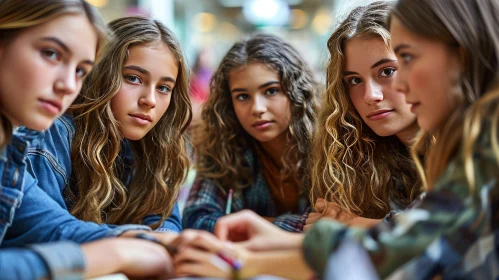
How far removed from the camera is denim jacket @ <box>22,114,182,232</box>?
1.15m

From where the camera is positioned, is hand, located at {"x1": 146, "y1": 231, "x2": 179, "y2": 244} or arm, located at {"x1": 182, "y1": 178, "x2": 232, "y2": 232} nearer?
hand, located at {"x1": 146, "y1": 231, "x2": 179, "y2": 244}

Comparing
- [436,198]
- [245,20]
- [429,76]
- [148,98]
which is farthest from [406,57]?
[245,20]

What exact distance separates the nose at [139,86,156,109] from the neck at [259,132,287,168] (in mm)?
494

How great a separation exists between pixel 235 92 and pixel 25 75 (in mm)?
894

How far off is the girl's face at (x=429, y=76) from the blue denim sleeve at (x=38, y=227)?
22.9 inches

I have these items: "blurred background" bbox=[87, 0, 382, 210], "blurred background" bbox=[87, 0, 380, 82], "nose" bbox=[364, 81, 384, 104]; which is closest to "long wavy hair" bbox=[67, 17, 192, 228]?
"nose" bbox=[364, 81, 384, 104]

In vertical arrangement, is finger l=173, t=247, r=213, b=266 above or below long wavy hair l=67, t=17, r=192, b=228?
below

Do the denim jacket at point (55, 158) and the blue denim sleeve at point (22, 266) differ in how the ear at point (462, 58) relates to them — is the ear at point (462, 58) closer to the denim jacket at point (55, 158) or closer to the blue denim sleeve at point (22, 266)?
the blue denim sleeve at point (22, 266)

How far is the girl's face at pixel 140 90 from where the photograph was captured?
54.0 inches

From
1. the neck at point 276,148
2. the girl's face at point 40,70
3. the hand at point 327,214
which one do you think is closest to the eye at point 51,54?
the girl's face at point 40,70

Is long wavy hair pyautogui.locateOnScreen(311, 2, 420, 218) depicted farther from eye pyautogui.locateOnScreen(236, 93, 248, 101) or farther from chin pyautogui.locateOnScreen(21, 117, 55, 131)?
chin pyautogui.locateOnScreen(21, 117, 55, 131)

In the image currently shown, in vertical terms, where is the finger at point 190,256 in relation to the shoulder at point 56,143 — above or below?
below

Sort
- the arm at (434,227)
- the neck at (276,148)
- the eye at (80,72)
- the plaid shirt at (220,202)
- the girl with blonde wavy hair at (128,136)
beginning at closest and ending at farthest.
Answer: the arm at (434,227) < the eye at (80,72) < the girl with blonde wavy hair at (128,136) < the plaid shirt at (220,202) < the neck at (276,148)

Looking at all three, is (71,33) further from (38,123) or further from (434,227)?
(434,227)
